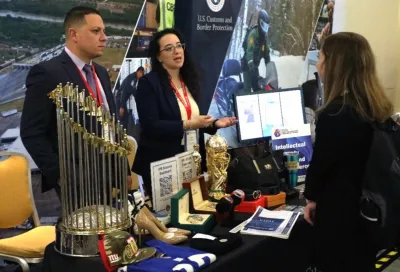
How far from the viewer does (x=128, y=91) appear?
339 cm

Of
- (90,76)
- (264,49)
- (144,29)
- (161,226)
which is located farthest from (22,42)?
(264,49)

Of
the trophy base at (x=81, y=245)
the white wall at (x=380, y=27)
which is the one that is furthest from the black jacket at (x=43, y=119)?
the white wall at (x=380, y=27)

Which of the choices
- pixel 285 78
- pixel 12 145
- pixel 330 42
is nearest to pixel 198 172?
pixel 330 42

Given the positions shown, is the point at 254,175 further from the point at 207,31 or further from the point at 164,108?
the point at 207,31

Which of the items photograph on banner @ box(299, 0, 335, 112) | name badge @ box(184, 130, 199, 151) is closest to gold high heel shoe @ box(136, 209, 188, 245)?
name badge @ box(184, 130, 199, 151)

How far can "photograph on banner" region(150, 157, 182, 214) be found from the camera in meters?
1.83

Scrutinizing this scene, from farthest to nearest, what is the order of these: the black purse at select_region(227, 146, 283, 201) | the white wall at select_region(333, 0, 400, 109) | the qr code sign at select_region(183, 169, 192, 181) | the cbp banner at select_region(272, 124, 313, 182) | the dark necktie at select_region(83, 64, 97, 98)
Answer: the white wall at select_region(333, 0, 400, 109)
the cbp banner at select_region(272, 124, 313, 182)
the dark necktie at select_region(83, 64, 97, 98)
the black purse at select_region(227, 146, 283, 201)
the qr code sign at select_region(183, 169, 192, 181)

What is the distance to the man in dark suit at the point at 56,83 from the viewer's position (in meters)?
2.03

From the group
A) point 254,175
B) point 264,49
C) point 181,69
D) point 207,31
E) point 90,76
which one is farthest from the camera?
point 264,49

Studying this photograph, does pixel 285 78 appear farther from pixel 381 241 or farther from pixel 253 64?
pixel 381 241

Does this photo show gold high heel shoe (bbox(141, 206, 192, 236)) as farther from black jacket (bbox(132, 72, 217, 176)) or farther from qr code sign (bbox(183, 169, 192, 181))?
black jacket (bbox(132, 72, 217, 176))

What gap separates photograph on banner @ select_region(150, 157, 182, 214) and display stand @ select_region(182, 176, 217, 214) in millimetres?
60

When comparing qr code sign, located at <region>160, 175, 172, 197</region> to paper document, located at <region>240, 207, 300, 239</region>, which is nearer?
paper document, located at <region>240, 207, 300, 239</region>

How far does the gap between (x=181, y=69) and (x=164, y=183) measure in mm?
998
